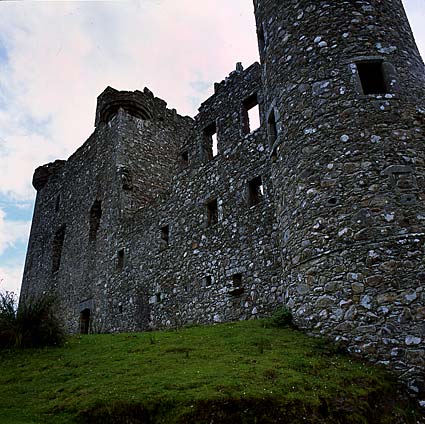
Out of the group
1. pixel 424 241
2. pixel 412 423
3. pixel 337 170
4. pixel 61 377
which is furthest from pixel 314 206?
pixel 61 377

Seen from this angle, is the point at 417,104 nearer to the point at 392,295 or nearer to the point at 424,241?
the point at 424,241

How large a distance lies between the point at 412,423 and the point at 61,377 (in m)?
3.94

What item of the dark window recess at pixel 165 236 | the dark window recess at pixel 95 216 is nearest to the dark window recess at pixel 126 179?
the dark window recess at pixel 95 216

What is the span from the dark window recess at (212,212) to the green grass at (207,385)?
17.9 feet

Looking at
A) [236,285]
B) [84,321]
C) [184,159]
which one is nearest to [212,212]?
[184,159]

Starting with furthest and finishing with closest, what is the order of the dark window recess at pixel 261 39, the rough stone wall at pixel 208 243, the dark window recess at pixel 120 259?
the dark window recess at pixel 120 259, the rough stone wall at pixel 208 243, the dark window recess at pixel 261 39

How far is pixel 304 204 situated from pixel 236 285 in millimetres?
3668

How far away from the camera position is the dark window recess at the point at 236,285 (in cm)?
991

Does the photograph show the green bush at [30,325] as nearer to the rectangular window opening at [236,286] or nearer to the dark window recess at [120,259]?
the rectangular window opening at [236,286]

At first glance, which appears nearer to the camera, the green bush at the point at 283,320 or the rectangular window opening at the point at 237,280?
the green bush at the point at 283,320

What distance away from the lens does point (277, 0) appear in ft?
28.7

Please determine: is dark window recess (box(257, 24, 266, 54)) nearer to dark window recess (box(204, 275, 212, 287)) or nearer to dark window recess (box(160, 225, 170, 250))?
dark window recess (box(204, 275, 212, 287))

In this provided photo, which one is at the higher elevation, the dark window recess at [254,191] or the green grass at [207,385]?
the dark window recess at [254,191]

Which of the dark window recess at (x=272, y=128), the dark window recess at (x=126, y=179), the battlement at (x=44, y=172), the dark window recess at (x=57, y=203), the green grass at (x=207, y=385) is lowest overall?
the green grass at (x=207, y=385)
